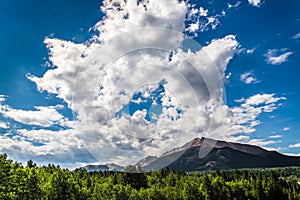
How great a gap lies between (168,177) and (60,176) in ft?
357

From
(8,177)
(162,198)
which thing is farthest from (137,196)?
(8,177)

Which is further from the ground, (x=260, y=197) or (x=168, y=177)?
(x=168, y=177)

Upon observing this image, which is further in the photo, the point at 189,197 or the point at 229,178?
the point at 229,178

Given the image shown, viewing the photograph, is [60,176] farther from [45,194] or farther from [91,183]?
[91,183]

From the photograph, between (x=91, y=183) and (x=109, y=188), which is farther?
(x=91, y=183)

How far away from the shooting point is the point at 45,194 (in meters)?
88.2

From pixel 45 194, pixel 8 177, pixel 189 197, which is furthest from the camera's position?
pixel 189 197

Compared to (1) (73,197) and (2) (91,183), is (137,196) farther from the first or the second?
(1) (73,197)

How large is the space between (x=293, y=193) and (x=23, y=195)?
126 meters

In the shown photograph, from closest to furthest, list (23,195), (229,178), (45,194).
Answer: (23,195) → (45,194) → (229,178)

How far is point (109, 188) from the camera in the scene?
5536 inches

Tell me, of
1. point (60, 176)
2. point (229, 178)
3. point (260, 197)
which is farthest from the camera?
point (229, 178)

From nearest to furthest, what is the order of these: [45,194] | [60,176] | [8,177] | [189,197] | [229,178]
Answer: [8,177] → [45,194] → [60,176] → [189,197] → [229,178]

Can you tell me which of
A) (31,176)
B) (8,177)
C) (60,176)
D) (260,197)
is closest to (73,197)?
A: (60,176)
